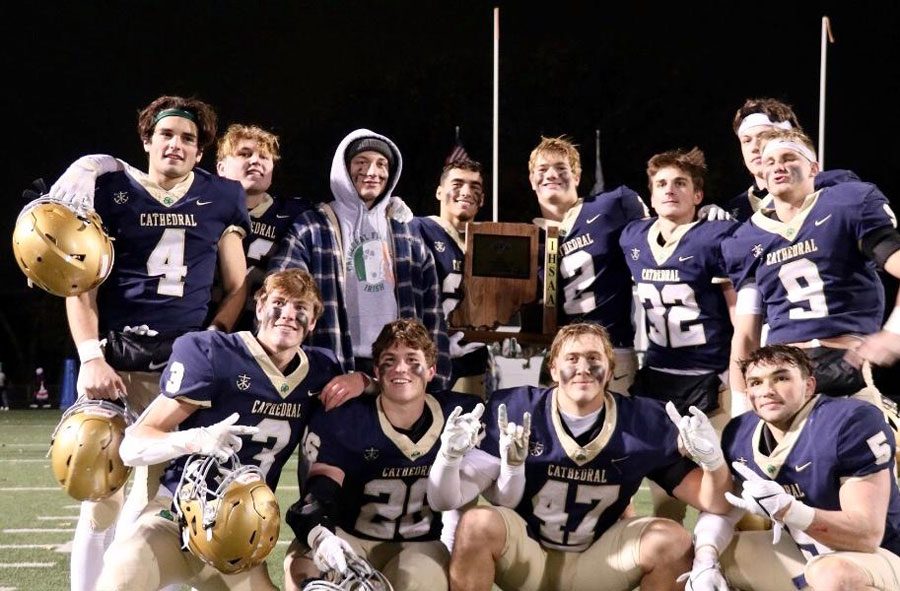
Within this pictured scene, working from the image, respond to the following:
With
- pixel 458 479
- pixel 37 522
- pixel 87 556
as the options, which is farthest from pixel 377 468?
pixel 37 522

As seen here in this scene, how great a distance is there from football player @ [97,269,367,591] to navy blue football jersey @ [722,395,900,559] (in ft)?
4.57

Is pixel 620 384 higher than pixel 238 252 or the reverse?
the reverse

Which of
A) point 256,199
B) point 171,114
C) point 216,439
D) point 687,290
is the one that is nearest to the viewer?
point 216,439

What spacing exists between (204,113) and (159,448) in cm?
135

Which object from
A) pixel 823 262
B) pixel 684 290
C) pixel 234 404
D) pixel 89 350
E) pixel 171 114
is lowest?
pixel 234 404

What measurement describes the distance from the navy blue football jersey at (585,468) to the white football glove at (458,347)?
116 cm

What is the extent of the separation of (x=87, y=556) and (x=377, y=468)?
1.04 meters

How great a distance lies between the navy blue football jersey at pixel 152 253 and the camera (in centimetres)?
392

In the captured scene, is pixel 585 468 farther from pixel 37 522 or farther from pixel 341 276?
pixel 37 522

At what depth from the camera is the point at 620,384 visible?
4.50m

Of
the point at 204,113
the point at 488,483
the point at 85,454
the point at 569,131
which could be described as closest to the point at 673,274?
the point at 488,483

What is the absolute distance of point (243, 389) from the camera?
3549 millimetres

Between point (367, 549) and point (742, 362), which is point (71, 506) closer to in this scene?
point (367, 549)

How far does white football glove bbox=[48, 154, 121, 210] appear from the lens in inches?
144
